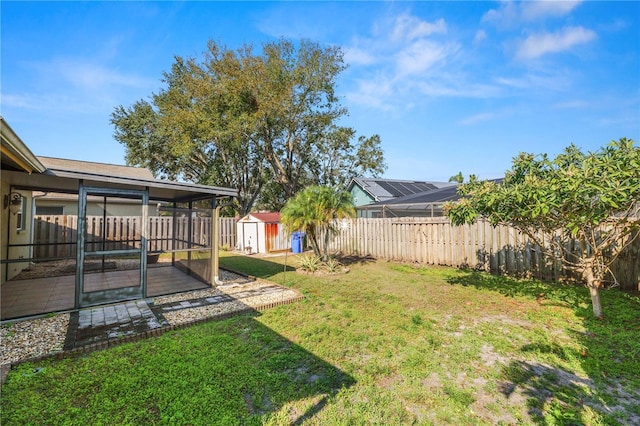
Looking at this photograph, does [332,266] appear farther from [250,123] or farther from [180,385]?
[250,123]

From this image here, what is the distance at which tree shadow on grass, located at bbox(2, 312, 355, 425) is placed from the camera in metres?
2.34

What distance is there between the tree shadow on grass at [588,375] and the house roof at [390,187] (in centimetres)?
1447

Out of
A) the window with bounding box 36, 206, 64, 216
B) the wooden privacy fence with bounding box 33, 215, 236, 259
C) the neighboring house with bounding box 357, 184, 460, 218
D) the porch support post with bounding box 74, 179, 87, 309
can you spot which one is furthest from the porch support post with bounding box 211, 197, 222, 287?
the window with bounding box 36, 206, 64, 216

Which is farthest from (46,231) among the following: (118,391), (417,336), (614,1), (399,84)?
(614,1)

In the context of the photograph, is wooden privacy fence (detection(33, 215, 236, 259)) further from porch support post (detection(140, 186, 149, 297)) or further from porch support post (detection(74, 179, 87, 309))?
porch support post (detection(74, 179, 87, 309))

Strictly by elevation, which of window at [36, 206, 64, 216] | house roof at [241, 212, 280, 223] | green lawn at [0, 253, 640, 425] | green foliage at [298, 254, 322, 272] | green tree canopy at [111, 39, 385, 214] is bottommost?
green lawn at [0, 253, 640, 425]

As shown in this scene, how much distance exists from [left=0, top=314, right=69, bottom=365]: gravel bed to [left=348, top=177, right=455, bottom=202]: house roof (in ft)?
55.6

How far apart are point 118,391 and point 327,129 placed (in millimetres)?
20776

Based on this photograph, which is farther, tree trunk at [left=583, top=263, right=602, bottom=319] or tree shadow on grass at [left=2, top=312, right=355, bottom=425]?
tree trunk at [left=583, top=263, right=602, bottom=319]

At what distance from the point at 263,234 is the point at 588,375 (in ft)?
39.3

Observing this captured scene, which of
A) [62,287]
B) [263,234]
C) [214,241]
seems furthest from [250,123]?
[62,287]

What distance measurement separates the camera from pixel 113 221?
12023 millimetres

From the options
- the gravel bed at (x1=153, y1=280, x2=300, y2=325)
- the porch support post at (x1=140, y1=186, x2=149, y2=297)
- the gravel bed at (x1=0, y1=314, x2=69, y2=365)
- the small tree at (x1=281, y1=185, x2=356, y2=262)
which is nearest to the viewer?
the gravel bed at (x1=0, y1=314, x2=69, y2=365)

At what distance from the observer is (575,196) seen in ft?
12.2
